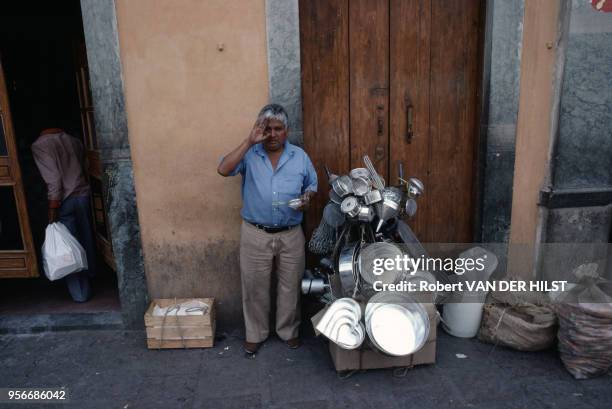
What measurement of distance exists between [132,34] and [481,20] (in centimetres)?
287

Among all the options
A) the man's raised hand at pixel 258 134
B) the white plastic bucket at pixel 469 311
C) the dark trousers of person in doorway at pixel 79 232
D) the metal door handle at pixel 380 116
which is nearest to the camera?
the man's raised hand at pixel 258 134

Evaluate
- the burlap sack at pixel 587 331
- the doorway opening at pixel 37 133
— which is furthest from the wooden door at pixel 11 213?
the burlap sack at pixel 587 331

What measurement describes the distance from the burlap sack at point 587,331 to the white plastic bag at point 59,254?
4024 millimetres

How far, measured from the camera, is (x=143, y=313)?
3.96m

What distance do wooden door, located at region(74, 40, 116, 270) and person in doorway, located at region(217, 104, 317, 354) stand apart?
5.37 feet

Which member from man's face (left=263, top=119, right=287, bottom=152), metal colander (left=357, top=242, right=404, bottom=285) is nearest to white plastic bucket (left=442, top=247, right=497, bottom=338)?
metal colander (left=357, top=242, right=404, bottom=285)

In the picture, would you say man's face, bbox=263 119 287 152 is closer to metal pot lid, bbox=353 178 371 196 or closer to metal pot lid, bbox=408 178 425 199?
metal pot lid, bbox=353 178 371 196

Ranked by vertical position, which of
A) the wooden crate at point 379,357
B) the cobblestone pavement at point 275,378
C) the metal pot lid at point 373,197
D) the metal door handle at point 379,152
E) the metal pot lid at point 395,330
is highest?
the metal door handle at point 379,152

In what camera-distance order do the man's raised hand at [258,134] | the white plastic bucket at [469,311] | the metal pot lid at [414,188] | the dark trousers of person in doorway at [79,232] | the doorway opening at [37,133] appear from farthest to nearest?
the dark trousers of person in doorway at [79,232] → the doorway opening at [37,133] → the white plastic bucket at [469,311] → the metal pot lid at [414,188] → the man's raised hand at [258,134]

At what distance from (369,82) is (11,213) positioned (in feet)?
11.2

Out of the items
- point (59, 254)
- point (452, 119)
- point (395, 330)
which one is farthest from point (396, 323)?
point (59, 254)

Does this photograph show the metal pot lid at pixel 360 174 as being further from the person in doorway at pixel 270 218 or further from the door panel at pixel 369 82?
the door panel at pixel 369 82

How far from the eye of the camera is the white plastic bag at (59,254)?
403cm

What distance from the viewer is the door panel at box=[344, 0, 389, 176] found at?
3826 mm
